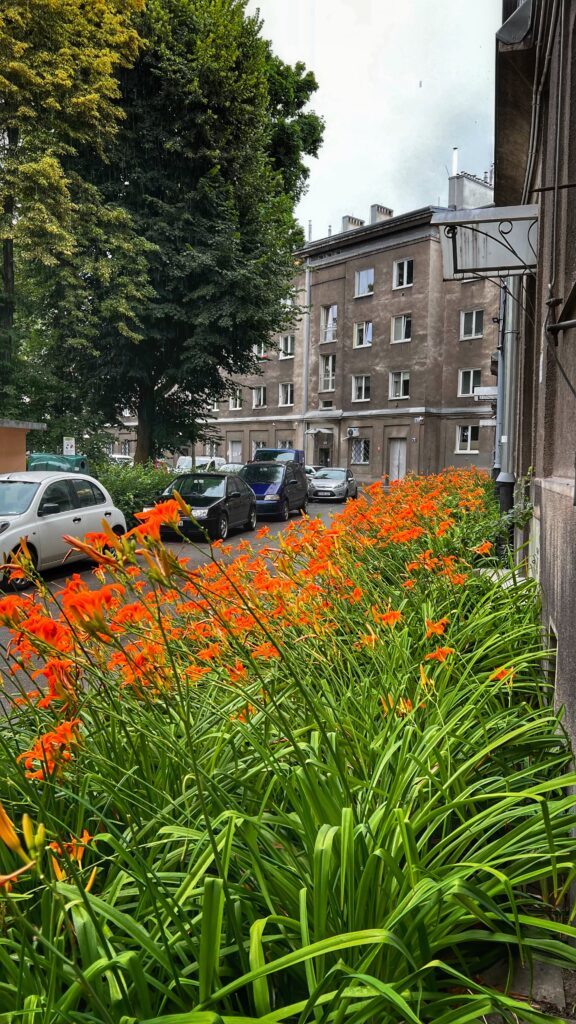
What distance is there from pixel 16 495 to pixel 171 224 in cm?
1082

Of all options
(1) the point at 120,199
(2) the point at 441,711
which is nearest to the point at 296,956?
(2) the point at 441,711

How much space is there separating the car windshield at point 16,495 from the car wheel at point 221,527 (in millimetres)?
5239

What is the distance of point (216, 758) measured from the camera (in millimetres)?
2107

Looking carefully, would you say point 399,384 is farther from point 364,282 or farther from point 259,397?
point 259,397

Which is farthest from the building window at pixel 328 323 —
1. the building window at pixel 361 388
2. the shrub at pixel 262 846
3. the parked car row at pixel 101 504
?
the shrub at pixel 262 846

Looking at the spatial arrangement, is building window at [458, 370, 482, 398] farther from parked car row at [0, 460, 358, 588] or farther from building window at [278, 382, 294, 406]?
parked car row at [0, 460, 358, 588]

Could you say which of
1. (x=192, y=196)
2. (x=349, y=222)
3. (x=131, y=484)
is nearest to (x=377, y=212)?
(x=349, y=222)

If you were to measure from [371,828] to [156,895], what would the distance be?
0.54 meters

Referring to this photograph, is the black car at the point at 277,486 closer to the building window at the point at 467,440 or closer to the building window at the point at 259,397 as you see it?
the building window at the point at 467,440

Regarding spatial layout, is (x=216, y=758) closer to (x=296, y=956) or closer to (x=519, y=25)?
(x=296, y=956)

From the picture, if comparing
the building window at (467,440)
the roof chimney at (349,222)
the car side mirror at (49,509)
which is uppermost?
the roof chimney at (349,222)

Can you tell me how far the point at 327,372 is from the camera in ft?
129

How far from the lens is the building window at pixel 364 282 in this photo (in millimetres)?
36906

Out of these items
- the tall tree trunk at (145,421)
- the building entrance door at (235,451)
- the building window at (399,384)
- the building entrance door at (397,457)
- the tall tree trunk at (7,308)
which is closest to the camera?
the tall tree trunk at (7,308)
